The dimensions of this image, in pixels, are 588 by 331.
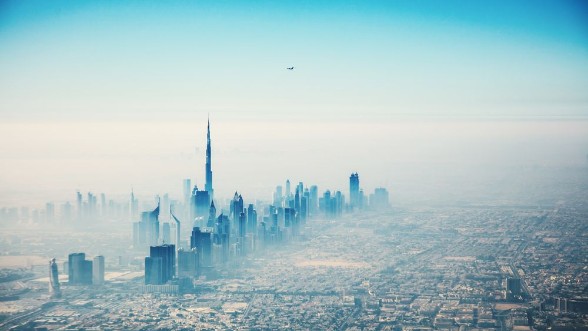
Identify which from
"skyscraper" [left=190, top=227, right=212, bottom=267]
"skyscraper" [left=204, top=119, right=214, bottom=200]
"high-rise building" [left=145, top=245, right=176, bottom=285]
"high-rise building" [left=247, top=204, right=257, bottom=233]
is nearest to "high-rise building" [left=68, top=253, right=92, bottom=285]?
"high-rise building" [left=145, top=245, right=176, bottom=285]

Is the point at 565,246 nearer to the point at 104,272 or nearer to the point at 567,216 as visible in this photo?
the point at 567,216

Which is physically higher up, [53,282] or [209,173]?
[209,173]

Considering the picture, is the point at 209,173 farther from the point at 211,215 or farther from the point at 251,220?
the point at 251,220

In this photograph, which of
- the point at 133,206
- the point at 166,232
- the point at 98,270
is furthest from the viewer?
the point at 133,206

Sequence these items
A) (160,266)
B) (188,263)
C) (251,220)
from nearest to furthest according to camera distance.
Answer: (160,266) → (188,263) → (251,220)

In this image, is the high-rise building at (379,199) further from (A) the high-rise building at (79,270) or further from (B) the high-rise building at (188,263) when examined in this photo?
(A) the high-rise building at (79,270)

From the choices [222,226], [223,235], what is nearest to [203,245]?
[223,235]

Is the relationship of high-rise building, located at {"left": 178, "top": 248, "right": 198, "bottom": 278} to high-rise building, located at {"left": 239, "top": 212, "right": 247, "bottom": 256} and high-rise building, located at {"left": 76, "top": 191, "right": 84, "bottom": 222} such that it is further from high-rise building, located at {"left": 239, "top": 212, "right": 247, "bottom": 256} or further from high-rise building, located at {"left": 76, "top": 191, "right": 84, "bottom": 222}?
high-rise building, located at {"left": 76, "top": 191, "right": 84, "bottom": 222}
